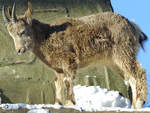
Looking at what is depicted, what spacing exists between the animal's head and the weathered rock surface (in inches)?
119

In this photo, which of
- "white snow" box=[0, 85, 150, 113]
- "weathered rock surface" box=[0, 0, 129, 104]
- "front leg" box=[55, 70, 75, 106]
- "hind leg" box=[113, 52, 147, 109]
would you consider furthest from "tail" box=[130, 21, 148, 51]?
"weathered rock surface" box=[0, 0, 129, 104]

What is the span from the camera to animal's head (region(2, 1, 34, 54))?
763 cm

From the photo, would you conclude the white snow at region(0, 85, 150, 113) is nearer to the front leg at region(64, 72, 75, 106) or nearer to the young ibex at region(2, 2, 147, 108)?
the young ibex at region(2, 2, 147, 108)

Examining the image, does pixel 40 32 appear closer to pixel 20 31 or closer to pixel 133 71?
pixel 20 31

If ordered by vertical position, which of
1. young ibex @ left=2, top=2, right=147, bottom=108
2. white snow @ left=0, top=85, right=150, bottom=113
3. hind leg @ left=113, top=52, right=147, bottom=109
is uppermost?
young ibex @ left=2, top=2, right=147, bottom=108

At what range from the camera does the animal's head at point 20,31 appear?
763 cm

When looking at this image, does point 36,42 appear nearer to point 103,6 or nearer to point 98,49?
point 98,49

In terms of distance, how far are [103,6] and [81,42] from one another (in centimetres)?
447

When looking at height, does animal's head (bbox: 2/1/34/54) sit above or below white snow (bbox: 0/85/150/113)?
above

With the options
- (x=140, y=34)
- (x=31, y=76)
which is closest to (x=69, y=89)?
(x=140, y=34)

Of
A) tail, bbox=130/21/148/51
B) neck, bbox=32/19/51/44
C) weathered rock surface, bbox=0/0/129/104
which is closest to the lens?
neck, bbox=32/19/51/44

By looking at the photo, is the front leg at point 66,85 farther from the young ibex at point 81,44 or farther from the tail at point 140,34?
the tail at point 140,34

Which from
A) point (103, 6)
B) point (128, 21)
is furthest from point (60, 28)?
point (103, 6)

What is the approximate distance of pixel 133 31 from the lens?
8391 mm
